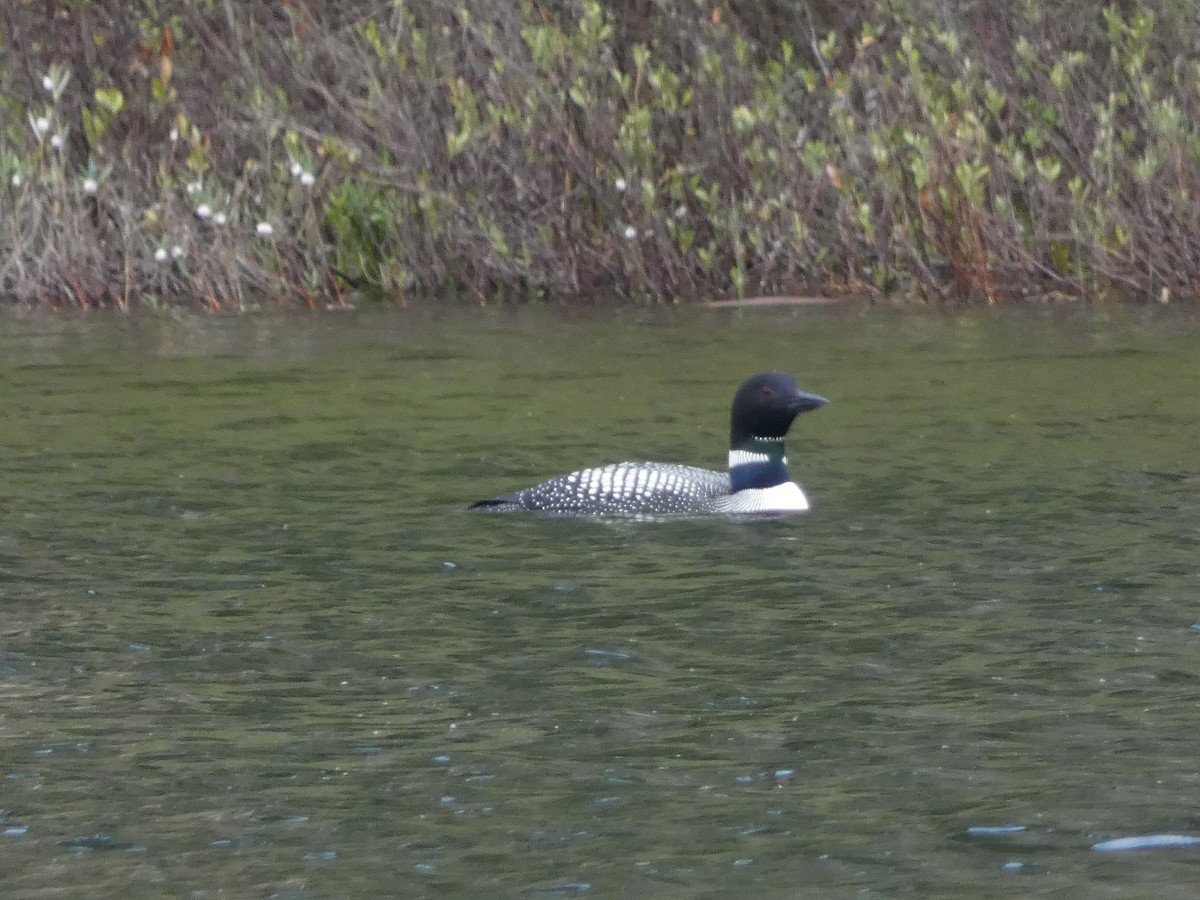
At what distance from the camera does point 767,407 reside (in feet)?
31.5

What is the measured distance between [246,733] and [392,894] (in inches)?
54.4

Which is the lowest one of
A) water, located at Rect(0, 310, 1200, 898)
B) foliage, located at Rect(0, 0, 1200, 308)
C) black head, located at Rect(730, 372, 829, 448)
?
water, located at Rect(0, 310, 1200, 898)

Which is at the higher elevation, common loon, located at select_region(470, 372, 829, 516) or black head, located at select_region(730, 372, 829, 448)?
black head, located at select_region(730, 372, 829, 448)

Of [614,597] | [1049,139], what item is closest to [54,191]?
[1049,139]

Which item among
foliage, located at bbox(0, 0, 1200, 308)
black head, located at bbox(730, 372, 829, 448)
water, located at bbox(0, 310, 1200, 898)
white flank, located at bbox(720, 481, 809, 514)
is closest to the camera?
water, located at bbox(0, 310, 1200, 898)

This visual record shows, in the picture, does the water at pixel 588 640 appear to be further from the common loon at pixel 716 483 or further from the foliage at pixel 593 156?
the foliage at pixel 593 156

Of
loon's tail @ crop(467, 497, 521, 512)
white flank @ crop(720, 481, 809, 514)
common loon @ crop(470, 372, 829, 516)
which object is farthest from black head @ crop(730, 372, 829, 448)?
loon's tail @ crop(467, 497, 521, 512)

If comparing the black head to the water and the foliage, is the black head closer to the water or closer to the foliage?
the water

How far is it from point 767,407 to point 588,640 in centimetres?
266

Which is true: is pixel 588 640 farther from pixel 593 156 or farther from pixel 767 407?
pixel 593 156

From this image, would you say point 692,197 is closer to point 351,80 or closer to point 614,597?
point 351,80

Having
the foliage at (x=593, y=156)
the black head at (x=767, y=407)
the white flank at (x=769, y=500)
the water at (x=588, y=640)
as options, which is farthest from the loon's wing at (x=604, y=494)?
the foliage at (x=593, y=156)

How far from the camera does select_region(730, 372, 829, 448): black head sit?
31.4ft

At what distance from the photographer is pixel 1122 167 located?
15.9 meters
